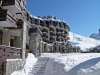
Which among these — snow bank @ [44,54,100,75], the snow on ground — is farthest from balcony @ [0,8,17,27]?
snow bank @ [44,54,100,75]

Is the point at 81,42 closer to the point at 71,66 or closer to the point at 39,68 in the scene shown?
the point at 39,68

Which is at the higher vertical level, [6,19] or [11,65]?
[6,19]

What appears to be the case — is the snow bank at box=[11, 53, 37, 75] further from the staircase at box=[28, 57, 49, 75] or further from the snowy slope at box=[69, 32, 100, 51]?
the snowy slope at box=[69, 32, 100, 51]

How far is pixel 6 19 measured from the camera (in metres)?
20.1

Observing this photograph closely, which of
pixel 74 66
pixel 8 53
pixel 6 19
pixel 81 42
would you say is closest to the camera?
pixel 74 66

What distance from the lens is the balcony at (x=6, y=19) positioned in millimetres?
20141

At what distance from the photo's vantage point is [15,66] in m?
18.1

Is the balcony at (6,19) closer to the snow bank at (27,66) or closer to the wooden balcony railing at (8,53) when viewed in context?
the wooden balcony railing at (8,53)

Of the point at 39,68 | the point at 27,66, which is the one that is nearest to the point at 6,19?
the point at 27,66

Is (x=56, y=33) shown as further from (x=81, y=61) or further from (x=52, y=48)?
(x=81, y=61)

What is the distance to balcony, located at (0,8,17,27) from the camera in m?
20.1

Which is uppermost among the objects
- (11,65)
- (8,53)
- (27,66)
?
(8,53)

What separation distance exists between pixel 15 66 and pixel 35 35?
18.6 ft

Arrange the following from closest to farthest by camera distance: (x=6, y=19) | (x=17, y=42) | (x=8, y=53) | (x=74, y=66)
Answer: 1. (x=74, y=66)
2. (x=8, y=53)
3. (x=6, y=19)
4. (x=17, y=42)
